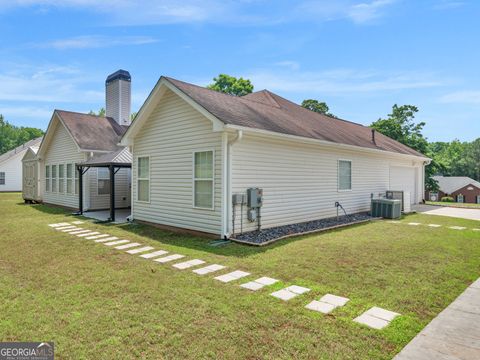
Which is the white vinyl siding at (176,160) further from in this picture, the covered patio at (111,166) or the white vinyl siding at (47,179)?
the white vinyl siding at (47,179)

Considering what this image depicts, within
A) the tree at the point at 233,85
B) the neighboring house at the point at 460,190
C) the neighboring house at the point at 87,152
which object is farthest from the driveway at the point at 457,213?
the neighboring house at the point at 460,190

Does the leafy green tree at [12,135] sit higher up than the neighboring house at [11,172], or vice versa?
the leafy green tree at [12,135]

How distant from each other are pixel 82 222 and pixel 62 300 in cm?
752

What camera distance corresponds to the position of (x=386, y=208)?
11828 millimetres

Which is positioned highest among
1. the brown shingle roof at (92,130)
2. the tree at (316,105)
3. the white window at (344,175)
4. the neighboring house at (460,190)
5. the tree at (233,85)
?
the tree at (233,85)

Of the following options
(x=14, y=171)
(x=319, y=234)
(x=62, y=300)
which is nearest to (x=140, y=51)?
(x=319, y=234)

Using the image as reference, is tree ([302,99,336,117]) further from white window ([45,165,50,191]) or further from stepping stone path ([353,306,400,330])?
stepping stone path ([353,306,400,330])

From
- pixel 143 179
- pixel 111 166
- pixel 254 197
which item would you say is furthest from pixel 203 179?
pixel 111 166

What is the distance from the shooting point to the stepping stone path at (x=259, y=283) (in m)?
4.34

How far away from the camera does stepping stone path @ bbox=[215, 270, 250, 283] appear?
4695mm

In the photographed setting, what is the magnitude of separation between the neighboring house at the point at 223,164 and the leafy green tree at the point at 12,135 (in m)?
65.6

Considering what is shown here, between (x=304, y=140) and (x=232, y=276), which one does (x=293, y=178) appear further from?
(x=232, y=276)

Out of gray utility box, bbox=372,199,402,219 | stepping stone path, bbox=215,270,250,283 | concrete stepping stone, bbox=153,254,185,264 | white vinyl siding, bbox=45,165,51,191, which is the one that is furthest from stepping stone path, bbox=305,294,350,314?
white vinyl siding, bbox=45,165,51,191

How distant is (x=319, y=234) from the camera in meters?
8.38
